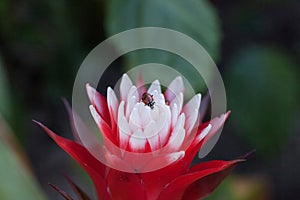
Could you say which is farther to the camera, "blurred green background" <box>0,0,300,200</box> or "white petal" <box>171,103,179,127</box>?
"blurred green background" <box>0,0,300,200</box>

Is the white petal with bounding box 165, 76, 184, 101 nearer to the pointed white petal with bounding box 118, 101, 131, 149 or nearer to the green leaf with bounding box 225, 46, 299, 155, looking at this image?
the pointed white petal with bounding box 118, 101, 131, 149

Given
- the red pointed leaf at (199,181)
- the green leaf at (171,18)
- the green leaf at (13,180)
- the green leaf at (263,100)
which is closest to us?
the red pointed leaf at (199,181)

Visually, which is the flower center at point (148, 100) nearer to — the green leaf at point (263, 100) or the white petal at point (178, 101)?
the white petal at point (178, 101)

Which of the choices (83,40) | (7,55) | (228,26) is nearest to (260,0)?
(228,26)

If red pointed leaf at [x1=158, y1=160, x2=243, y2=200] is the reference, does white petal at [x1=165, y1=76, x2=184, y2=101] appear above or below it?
above

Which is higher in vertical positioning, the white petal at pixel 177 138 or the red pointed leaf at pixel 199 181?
the white petal at pixel 177 138

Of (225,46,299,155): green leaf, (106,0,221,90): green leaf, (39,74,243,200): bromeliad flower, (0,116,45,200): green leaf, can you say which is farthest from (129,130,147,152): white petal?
(225,46,299,155): green leaf

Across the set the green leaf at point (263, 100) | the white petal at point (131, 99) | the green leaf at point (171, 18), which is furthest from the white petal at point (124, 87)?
the green leaf at point (263, 100)
